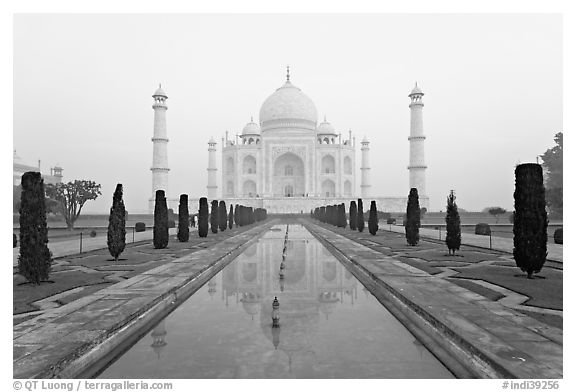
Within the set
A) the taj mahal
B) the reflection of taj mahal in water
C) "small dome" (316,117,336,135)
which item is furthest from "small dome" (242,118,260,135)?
the reflection of taj mahal in water

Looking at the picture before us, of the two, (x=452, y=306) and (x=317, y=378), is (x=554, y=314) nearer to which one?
(x=452, y=306)

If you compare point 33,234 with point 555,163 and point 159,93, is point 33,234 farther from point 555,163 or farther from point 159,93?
point 159,93

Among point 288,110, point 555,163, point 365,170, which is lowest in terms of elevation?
point 555,163

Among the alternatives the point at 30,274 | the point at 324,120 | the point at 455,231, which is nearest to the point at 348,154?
the point at 324,120

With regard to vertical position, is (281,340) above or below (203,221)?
below

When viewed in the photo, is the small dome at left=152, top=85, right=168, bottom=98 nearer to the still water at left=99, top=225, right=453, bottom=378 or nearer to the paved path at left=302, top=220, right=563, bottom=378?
the still water at left=99, top=225, right=453, bottom=378

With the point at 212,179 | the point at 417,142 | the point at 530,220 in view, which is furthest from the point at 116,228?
the point at 212,179
